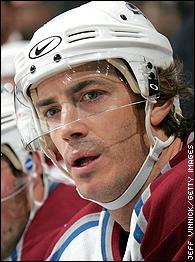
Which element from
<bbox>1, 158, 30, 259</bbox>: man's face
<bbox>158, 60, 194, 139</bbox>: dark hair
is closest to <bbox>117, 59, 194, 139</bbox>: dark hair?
<bbox>158, 60, 194, 139</bbox>: dark hair

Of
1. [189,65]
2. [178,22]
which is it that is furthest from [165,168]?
[178,22]

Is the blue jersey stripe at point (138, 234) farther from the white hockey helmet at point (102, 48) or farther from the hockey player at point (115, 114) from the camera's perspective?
the white hockey helmet at point (102, 48)

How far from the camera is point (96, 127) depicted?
1.57 meters

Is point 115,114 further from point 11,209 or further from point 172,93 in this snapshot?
point 11,209

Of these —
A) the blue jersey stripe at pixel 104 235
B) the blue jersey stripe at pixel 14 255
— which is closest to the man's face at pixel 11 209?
the blue jersey stripe at pixel 14 255

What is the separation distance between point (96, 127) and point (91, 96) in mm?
71

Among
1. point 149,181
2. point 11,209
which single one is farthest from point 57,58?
point 11,209

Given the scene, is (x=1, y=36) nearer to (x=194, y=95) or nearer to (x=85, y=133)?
(x=194, y=95)

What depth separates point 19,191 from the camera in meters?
2.39

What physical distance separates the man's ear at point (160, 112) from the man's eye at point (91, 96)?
128mm

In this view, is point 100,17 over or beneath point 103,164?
over

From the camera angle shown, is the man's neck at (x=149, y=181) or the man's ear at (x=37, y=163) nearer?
the man's neck at (x=149, y=181)

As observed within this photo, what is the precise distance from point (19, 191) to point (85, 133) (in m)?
0.88

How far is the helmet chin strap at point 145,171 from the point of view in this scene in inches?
63.6
